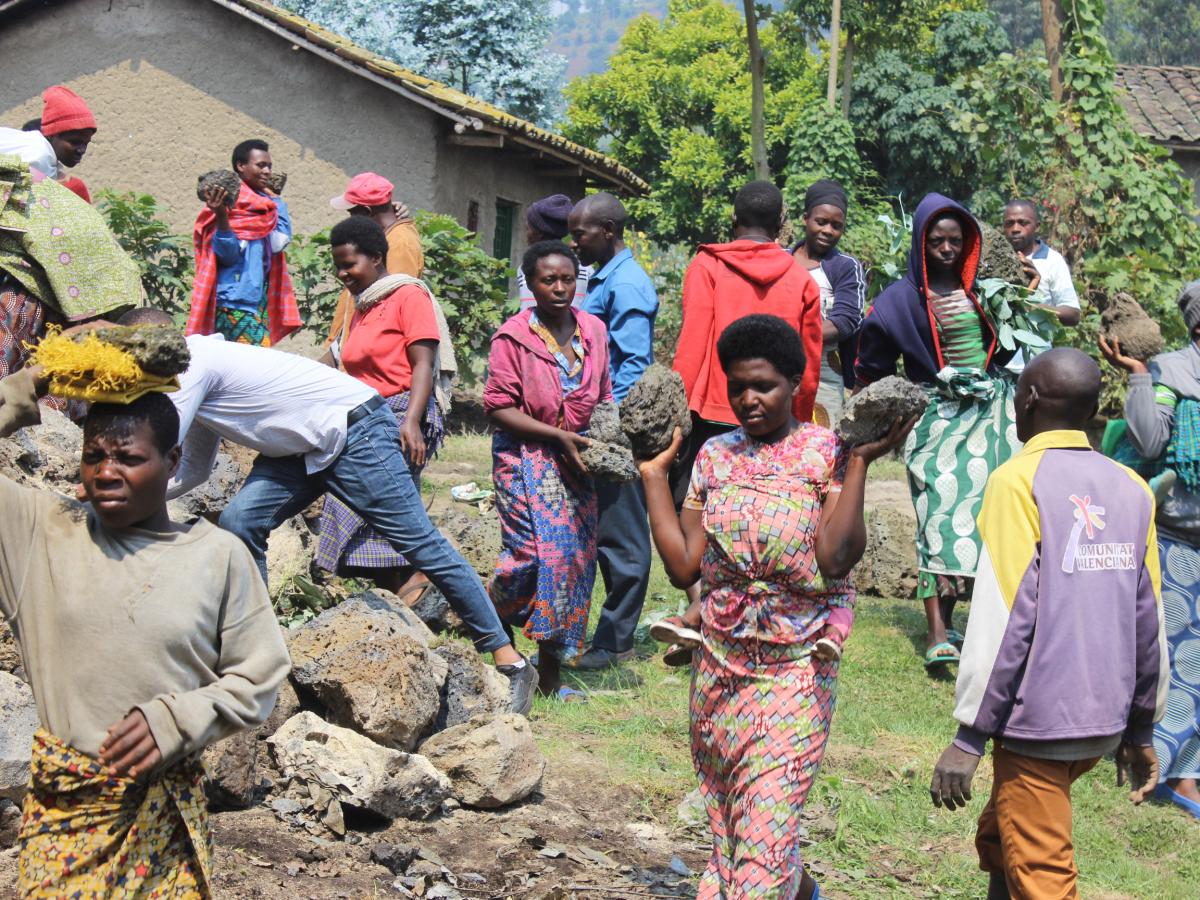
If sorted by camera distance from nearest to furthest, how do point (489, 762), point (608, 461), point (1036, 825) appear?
point (1036, 825) < point (489, 762) < point (608, 461)

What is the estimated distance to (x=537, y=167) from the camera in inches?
720

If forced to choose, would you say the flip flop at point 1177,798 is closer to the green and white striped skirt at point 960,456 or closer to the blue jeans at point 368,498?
the green and white striped skirt at point 960,456

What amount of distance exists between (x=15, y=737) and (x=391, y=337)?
275 centimetres

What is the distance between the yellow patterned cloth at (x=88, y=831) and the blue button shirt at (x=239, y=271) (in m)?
5.42

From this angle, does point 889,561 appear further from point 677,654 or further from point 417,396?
point 677,654

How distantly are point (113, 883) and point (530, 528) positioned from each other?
3440mm

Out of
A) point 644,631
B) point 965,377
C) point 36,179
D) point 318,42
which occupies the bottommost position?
point 644,631

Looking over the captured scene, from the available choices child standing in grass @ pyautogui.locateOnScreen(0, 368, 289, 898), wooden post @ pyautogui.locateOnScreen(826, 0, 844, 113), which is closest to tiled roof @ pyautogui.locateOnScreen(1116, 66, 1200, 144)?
wooden post @ pyautogui.locateOnScreen(826, 0, 844, 113)

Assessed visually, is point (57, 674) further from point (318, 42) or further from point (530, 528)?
point (318, 42)

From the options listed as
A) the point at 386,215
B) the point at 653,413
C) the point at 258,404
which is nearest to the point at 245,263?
the point at 386,215

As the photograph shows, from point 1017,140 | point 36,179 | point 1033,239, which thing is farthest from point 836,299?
point 1017,140

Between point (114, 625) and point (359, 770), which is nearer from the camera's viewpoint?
point (114, 625)

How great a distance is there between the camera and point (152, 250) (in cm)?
1149

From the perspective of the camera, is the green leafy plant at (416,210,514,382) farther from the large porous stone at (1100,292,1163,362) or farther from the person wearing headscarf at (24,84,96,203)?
the large porous stone at (1100,292,1163,362)
